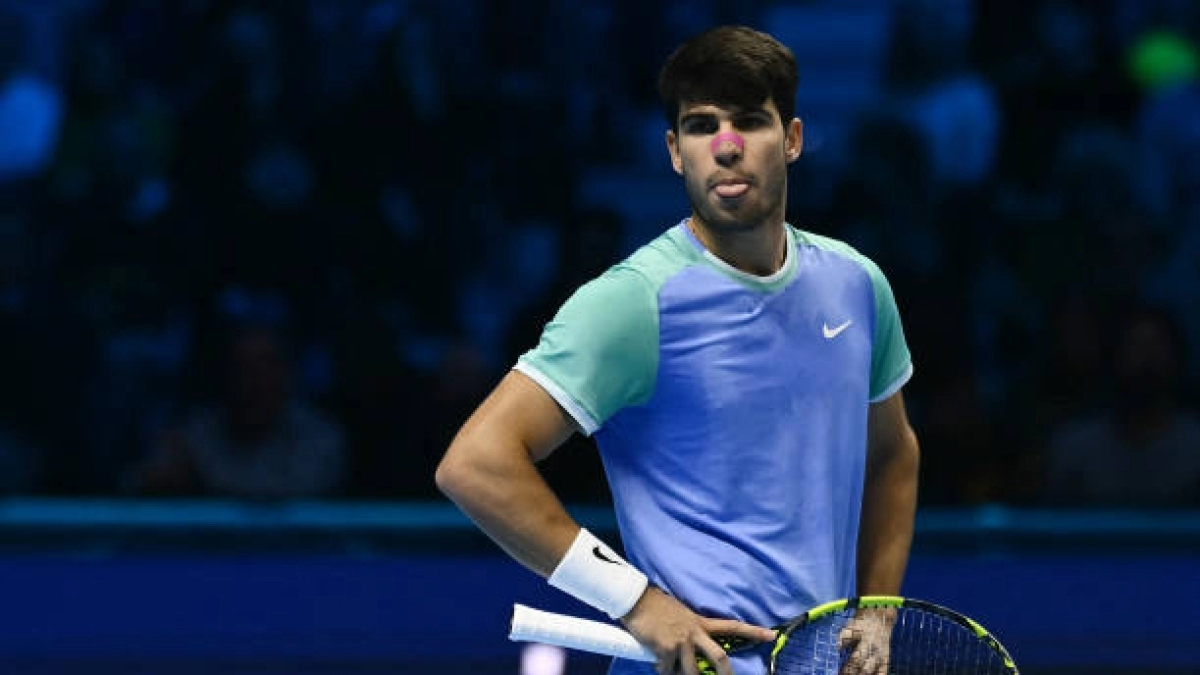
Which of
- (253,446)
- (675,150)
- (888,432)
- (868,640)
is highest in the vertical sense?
(675,150)

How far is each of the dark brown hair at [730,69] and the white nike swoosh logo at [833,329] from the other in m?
0.29

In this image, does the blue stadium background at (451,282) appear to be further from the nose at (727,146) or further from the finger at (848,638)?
the nose at (727,146)

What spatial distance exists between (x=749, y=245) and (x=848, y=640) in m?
0.52

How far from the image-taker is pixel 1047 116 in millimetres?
7840

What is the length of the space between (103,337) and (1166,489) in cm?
312

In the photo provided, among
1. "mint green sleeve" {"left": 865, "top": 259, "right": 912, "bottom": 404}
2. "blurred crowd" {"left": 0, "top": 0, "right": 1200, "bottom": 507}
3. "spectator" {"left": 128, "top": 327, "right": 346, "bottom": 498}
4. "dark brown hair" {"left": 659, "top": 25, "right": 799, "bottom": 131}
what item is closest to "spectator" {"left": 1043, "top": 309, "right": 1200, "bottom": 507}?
"blurred crowd" {"left": 0, "top": 0, "right": 1200, "bottom": 507}

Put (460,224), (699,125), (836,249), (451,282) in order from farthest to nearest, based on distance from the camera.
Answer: (460,224), (451,282), (836,249), (699,125)

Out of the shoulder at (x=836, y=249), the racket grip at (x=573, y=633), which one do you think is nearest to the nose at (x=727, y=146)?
the shoulder at (x=836, y=249)

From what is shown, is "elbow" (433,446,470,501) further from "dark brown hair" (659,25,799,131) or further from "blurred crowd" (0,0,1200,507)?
"blurred crowd" (0,0,1200,507)

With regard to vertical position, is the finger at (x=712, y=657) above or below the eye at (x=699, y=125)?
below

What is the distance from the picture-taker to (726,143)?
2.85 meters

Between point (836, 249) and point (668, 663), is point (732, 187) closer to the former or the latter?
point (836, 249)

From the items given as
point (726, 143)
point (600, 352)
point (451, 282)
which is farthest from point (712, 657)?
point (451, 282)

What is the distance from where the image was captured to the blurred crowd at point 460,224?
6.45 metres
